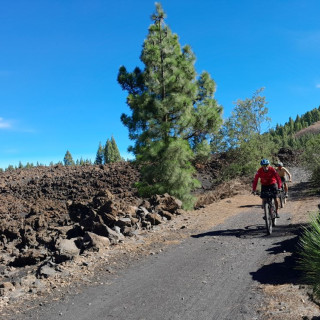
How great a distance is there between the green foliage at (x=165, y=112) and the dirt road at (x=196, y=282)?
5693mm

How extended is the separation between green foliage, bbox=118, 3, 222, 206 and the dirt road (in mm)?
5693

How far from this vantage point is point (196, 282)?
5.98 meters

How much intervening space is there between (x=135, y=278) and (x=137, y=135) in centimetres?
990

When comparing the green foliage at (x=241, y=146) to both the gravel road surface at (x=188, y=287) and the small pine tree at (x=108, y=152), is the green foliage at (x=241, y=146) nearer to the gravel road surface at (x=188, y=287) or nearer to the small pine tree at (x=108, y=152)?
the gravel road surface at (x=188, y=287)

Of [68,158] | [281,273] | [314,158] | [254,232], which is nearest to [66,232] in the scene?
[254,232]

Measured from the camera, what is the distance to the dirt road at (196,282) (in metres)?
4.84

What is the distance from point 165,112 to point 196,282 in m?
10.3

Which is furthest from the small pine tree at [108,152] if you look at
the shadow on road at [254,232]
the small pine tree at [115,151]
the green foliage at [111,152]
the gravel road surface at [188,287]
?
the gravel road surface at [188,287]

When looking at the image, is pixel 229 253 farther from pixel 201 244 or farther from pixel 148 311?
pixel 148 311

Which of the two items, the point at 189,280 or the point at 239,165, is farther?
the point at 239,165

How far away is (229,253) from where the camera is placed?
7562 millimetres

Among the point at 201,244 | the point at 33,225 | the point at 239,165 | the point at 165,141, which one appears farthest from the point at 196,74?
the point at 33,225

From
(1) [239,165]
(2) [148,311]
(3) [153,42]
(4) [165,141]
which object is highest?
(3) [153,42]

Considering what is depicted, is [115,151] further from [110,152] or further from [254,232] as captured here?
[254,232]
